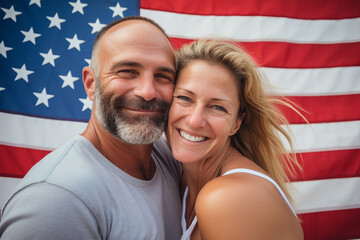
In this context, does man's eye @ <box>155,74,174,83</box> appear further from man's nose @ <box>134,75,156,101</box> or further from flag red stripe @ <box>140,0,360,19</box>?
flag red stripe @ <box>140,0,360,19</box>

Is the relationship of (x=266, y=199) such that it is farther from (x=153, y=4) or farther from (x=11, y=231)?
(x=153, y=4)

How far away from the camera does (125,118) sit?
57.2 inches

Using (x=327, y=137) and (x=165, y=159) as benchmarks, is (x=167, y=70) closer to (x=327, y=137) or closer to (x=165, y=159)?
(x=165, y=159)

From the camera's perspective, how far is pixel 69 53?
101 inches

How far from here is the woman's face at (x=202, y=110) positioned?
1491 millimetres

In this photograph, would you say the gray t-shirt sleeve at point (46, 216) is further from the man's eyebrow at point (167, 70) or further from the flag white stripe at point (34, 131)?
the flag white stripe at point (34, 131)

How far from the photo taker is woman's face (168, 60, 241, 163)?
1491 mm

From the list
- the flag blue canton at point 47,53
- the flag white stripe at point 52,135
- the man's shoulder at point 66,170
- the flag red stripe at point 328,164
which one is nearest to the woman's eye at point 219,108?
the man's shoulder at point 66,170

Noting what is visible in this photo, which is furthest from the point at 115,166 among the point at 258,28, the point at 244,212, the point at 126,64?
the point at 258,28

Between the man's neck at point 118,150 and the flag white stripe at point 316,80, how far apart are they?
2212mm

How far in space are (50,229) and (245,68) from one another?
4.76 ft

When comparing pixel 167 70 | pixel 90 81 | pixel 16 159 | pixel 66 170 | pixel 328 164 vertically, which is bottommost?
pixel 328 164

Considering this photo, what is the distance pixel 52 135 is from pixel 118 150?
4.78 ft

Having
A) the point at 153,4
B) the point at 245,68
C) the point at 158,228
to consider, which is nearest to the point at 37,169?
the point at 158,228
